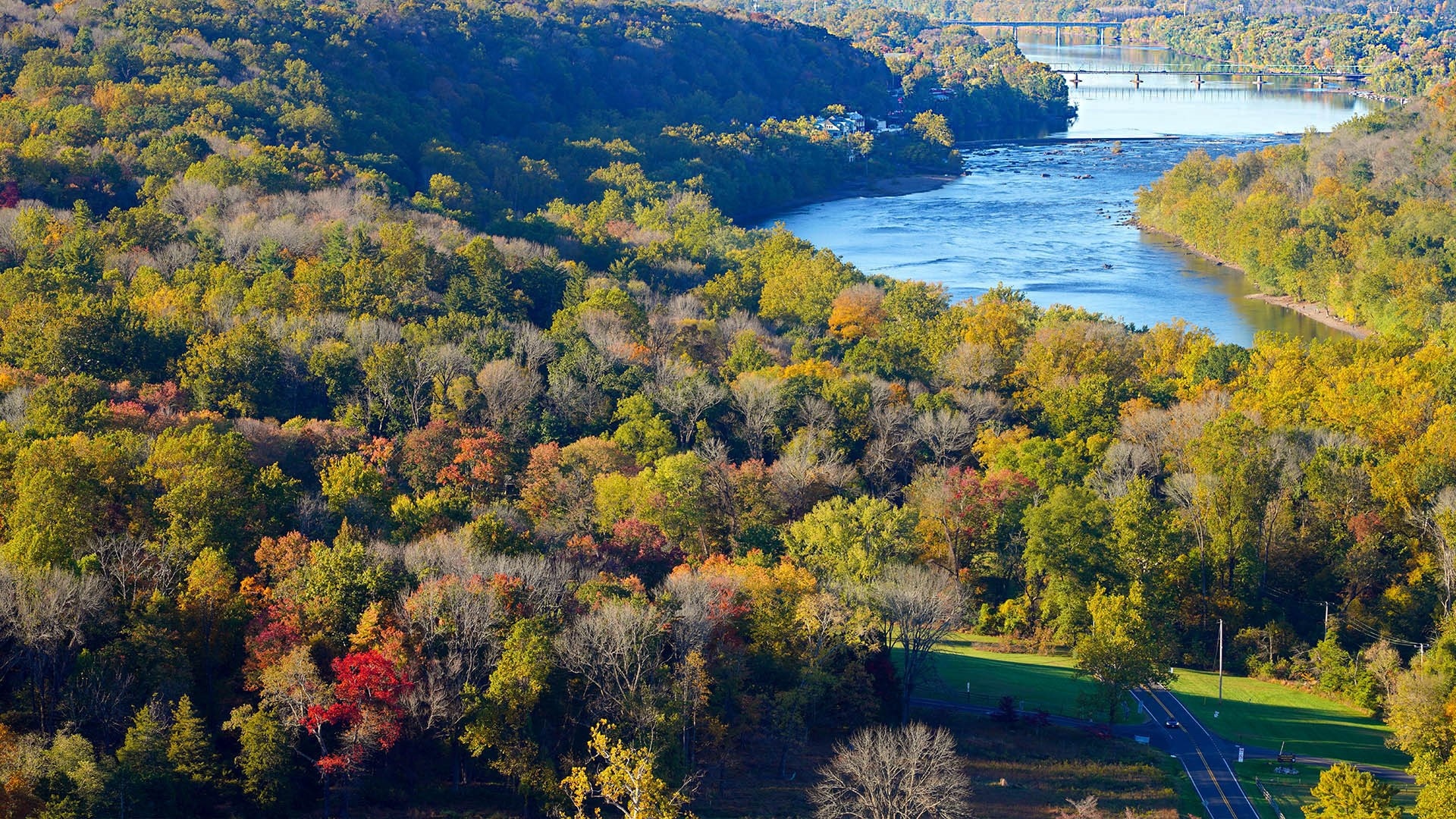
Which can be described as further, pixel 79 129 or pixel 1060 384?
pixel 79 129

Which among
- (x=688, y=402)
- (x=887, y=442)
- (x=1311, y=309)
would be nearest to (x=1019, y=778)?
(x=887, y=442)

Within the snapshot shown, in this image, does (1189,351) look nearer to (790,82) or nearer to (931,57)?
(790,82)

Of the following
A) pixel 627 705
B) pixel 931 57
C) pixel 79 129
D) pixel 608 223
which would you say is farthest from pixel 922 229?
pixel 931 57

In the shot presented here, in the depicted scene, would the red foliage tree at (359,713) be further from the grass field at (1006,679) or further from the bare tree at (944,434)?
the bare tree at (944,434)

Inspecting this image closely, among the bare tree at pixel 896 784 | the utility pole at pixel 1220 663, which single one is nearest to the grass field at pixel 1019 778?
the bare tree at pixel 896 784

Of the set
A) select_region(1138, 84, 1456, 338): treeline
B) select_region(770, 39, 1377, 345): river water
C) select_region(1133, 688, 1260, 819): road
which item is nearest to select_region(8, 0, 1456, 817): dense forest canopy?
select_region(1133, 688, 1260, 819): road

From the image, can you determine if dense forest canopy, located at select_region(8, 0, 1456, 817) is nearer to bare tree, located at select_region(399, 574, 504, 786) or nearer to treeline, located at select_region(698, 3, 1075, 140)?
bare tree, located at select_region(399, 574, 504, 786)
